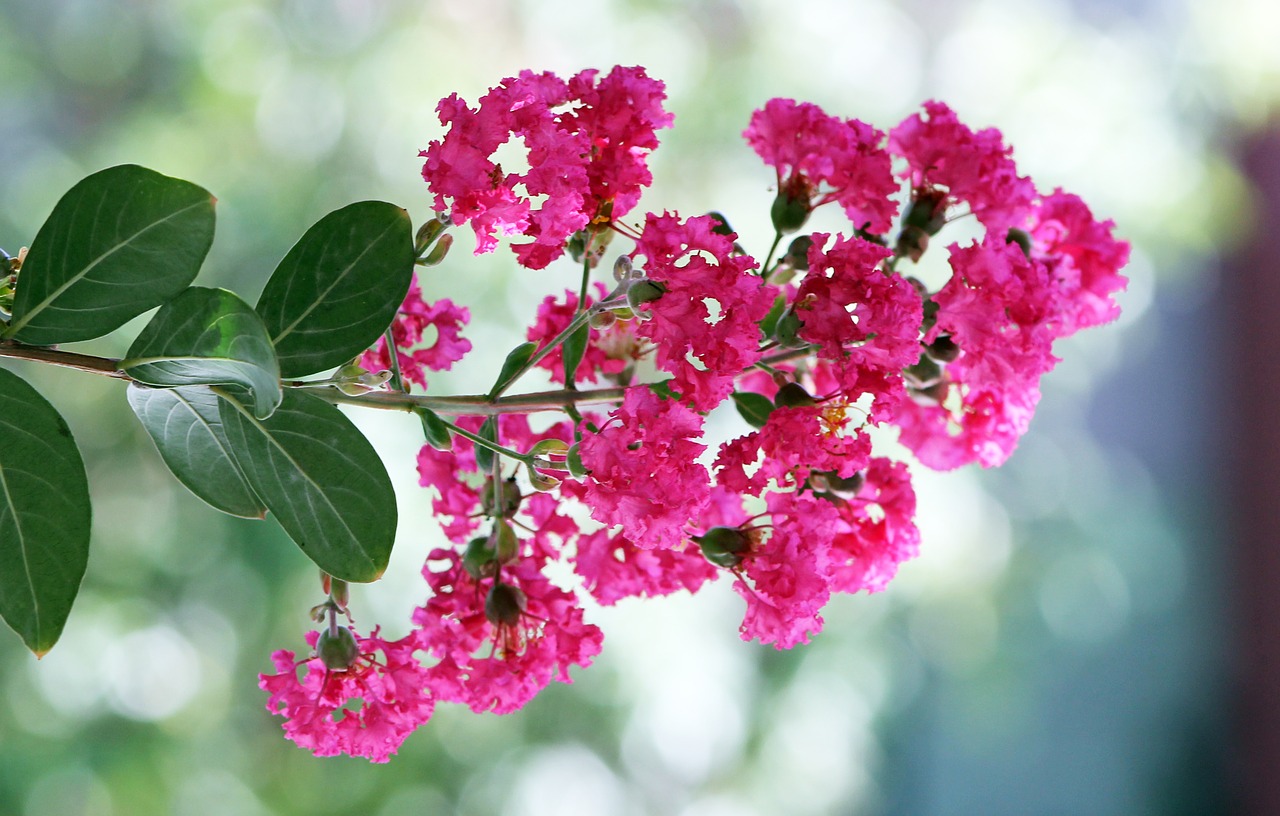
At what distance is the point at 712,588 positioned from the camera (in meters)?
2.54

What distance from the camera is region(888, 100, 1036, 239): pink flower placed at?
0.55 meters

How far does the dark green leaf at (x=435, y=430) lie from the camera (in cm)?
44

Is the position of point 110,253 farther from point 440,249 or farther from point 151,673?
point 151,673

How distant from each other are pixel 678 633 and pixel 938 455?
2.04 metres

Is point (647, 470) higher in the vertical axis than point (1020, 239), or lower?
lower

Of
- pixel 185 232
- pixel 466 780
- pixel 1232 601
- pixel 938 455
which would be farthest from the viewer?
pixel 1232 601

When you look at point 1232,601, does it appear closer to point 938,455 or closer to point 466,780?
point 466,780

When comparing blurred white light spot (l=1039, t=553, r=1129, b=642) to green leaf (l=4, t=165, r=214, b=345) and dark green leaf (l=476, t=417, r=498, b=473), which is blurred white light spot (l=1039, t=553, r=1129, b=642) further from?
green leaf (l=4, t=165, r=214, b=345)

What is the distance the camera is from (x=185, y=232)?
1.35ft

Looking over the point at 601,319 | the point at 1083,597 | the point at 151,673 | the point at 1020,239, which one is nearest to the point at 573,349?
the point at 601,319

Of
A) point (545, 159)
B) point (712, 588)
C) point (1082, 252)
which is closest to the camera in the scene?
point (545, 159)

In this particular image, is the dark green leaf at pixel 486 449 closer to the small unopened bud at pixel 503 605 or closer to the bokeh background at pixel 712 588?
the small unopened bud at pixel 503 605

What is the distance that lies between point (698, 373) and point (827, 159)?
0.18 metres

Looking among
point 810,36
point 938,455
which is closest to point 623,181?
point 938,455
